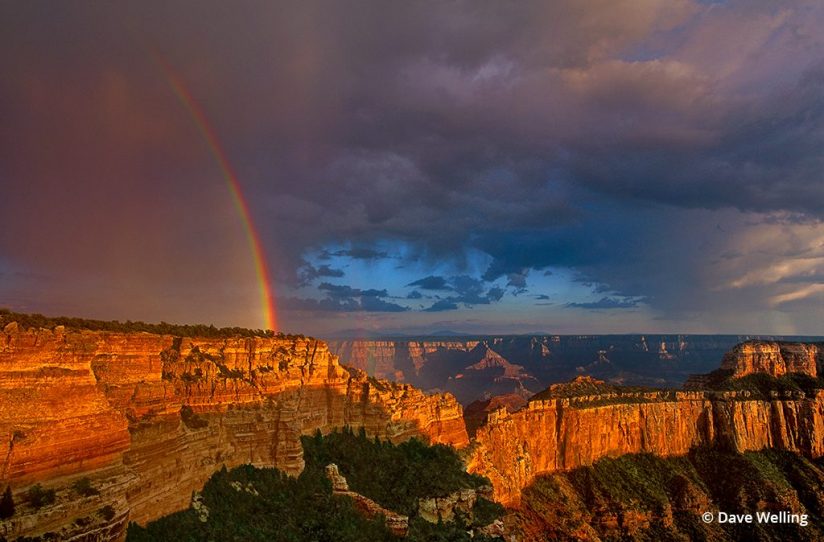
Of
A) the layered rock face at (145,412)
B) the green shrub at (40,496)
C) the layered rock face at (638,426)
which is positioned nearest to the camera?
the green shrub at (40,496)

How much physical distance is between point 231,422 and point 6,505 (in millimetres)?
23829

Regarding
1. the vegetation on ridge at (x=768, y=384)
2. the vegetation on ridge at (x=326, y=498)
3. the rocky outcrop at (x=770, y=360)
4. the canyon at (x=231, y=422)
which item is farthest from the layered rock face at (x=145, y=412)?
the rocky outcrop at (x=770, y=360)

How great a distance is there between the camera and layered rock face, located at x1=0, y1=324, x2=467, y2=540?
27016 millimetres

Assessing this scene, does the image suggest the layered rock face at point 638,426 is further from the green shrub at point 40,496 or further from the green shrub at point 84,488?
the green shrub at point 40,496

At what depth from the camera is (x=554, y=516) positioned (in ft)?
286

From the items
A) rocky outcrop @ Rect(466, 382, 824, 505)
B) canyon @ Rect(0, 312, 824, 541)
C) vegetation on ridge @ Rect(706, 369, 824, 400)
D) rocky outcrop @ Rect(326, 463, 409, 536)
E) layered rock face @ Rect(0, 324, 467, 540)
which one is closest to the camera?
layered rock face @ Rect(0, 324, 467, 540)

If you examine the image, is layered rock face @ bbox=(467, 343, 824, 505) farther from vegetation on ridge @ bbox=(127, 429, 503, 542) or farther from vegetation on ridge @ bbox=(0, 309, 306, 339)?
vegetation on ridge @ bbox=(0, 309, 306, 339)

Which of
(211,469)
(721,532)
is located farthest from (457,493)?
(721,532)

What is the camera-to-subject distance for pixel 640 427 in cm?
11419

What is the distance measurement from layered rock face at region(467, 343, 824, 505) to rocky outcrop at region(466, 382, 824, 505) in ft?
0.59

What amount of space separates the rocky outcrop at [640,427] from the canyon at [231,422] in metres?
0.27

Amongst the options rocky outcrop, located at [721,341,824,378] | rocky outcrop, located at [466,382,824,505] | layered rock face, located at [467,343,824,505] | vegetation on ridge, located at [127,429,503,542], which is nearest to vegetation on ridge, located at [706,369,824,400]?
rocky outcrop, located at [721,341,824,378]

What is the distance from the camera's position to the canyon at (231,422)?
27500mm

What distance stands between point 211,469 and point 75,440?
17.6 m
